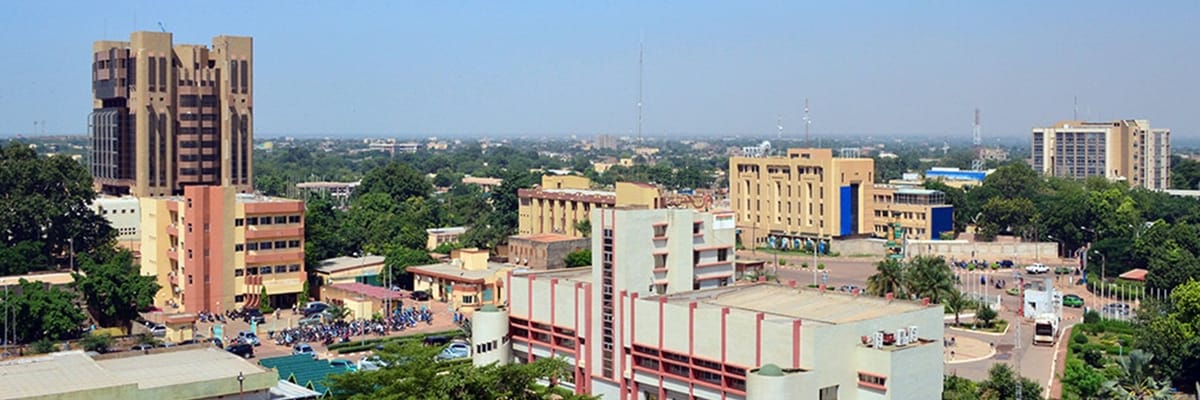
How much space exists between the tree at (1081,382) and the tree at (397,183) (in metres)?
64.3

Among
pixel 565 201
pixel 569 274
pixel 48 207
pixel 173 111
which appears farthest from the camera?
pixel 565 201

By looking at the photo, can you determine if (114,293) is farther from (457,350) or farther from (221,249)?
(457,350)

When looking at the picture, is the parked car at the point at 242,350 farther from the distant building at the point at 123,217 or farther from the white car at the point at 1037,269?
the white car at the point at 1037,269

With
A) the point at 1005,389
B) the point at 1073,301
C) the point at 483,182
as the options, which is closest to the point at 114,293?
the point at 1005,389

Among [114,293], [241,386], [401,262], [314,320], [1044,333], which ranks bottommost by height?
[314,320]

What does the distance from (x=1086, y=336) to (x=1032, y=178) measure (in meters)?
53.4

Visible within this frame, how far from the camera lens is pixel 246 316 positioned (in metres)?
54.2

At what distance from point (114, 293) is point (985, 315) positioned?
31928mm

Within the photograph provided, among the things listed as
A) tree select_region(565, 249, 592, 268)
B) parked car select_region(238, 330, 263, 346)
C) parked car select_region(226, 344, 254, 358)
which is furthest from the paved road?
parked car select_region(238, 330, 263, 346)

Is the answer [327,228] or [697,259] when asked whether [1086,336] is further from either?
[327,228]

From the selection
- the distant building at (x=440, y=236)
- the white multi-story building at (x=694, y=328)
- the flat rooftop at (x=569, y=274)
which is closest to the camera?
the white multi-story building at (x=694, y=328)

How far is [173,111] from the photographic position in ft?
241

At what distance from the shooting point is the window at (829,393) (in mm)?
29812

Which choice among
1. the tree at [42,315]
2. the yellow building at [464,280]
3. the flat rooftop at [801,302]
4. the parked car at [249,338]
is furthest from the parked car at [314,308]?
the flat rooftop at [801,302]
